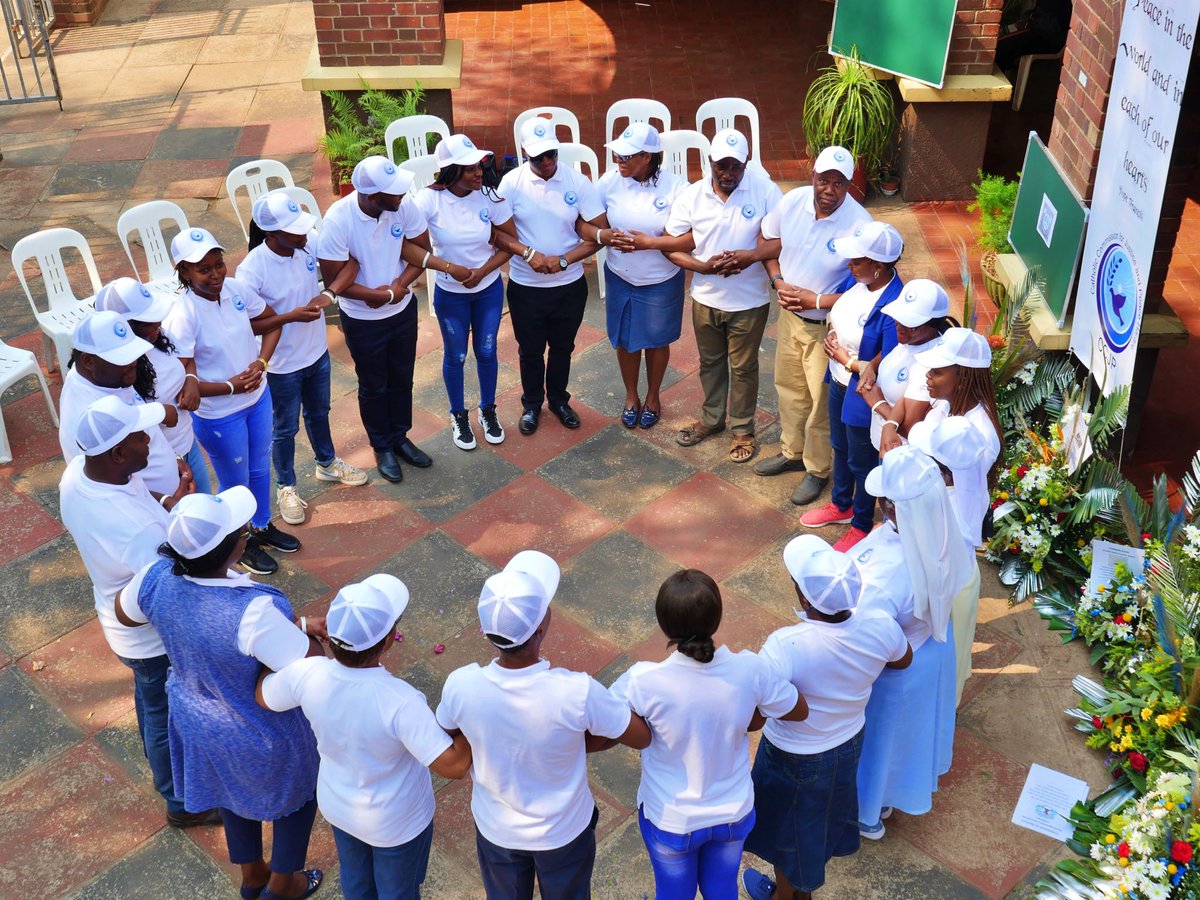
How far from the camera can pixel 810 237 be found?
19.1 ft

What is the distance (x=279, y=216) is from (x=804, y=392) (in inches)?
114

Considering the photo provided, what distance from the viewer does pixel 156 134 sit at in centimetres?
1073

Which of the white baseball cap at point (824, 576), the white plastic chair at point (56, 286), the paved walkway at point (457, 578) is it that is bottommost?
the paved walkway at point (457, 578)

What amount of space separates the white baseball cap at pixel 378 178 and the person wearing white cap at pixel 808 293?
6.16ft

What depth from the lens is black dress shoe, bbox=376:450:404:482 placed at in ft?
21.7

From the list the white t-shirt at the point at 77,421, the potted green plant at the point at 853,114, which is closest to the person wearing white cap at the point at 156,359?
the white t-shirt at the point at 77,421

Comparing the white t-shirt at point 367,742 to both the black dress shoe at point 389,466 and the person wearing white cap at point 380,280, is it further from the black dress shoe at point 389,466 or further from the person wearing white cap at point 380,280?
the black dress shoe at point 389,466

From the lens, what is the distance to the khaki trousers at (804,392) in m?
6.16

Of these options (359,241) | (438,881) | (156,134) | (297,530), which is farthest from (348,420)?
(156,134)

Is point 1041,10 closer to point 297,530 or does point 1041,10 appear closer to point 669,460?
point 669,460

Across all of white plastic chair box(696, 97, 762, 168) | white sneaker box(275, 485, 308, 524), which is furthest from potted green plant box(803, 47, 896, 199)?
A: white sneaker box(275, 485, 308, 524)

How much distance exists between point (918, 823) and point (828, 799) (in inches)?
35.2

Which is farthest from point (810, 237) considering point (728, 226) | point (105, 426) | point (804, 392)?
point (105, 426)

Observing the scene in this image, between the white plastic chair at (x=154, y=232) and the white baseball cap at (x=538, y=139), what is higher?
the white baseball cap at (x=538, y=139)
